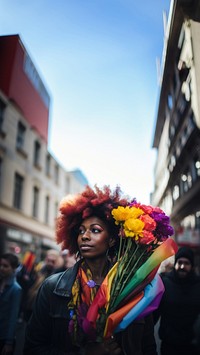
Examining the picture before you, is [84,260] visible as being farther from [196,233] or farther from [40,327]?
[196,233]

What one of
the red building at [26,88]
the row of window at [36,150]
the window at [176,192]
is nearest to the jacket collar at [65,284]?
the red building at [26,88]

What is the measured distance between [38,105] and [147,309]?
19.2m

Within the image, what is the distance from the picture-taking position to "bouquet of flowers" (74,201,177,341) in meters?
1.53

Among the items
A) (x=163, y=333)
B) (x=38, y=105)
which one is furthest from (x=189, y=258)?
(x=38, y=105)

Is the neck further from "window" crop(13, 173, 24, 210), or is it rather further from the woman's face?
"window" crop(13, 173, 24, 210)

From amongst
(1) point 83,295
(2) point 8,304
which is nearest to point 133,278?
(1) point 83,295

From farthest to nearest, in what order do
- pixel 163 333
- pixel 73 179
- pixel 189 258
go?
pixel 73 179
pixel 189 258
pixel 163 333

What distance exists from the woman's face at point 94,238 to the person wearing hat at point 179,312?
1.53m

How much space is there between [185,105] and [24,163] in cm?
997

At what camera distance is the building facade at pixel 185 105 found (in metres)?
10.3

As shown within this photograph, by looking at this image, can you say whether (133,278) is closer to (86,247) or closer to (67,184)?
(86,247)

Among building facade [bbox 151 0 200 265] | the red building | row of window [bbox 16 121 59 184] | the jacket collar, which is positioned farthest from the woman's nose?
row of window [bbox 16 121 59 184]

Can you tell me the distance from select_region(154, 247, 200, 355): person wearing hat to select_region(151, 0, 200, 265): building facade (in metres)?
8.09

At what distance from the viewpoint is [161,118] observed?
934 inches
